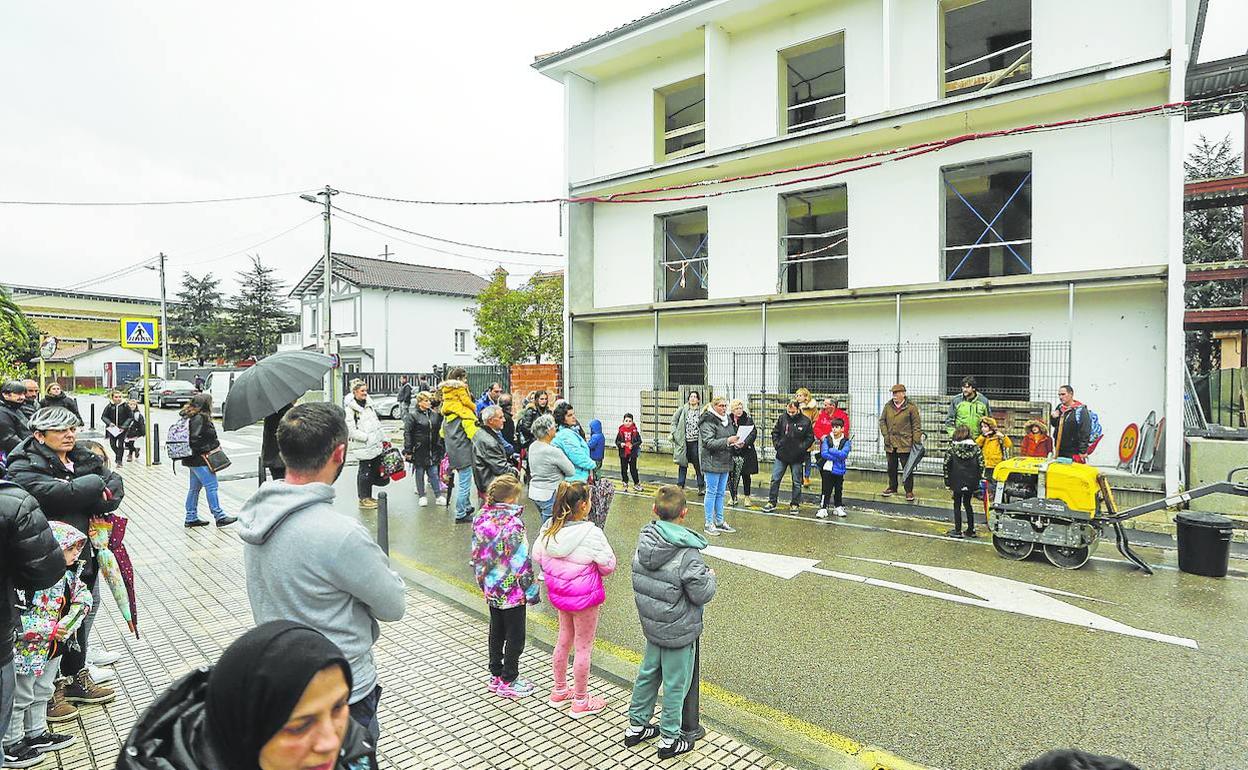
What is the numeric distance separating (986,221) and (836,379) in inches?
176

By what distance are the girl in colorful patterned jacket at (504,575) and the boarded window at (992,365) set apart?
1132cm

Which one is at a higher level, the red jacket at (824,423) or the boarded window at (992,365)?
the boarded window at (992,365)

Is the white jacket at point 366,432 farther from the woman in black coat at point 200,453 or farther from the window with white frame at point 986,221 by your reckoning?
the window with white frame at point 986,221

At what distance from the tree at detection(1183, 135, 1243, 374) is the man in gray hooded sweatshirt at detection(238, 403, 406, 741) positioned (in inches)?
1386

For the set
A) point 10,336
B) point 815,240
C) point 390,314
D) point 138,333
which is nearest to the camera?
point 10,336

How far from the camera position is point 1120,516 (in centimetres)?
729

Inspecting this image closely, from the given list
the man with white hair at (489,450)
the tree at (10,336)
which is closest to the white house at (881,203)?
the man with white hair at (489,450)

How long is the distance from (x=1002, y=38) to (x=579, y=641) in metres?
16.5

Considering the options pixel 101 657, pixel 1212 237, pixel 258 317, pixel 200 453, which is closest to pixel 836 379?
pixel 200 453

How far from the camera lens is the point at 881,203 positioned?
14.0 meters

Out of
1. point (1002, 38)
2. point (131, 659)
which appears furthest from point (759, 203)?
point (131, 659)

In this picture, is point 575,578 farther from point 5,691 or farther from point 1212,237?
point 1212,237

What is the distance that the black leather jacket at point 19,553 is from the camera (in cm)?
297

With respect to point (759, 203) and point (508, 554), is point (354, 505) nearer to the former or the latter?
point (508, 554)
